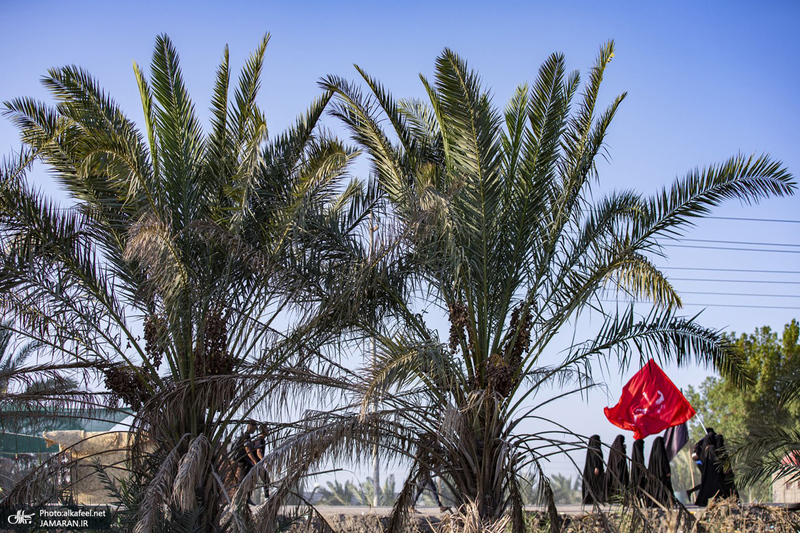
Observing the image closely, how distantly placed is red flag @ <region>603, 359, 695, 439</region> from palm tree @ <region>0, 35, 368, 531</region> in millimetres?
6709

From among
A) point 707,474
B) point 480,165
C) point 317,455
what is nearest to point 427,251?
point 480,165

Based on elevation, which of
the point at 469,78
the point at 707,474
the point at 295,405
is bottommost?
the point at 707,474

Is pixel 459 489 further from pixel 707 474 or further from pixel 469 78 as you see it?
pixel 707 474

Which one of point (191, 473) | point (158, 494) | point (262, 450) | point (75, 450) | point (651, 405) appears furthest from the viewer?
point (651, 405)

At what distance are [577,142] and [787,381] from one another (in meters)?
3.81

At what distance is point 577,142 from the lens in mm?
8875

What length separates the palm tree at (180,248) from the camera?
27.3ft

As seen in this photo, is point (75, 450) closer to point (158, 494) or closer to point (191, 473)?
point (158, 494)

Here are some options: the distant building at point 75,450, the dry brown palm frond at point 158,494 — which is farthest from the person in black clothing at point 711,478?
the distant building at point 75,450

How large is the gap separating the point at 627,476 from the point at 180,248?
7535 millimetres

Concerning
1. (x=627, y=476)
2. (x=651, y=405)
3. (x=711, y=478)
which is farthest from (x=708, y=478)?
(x=627, y=476)

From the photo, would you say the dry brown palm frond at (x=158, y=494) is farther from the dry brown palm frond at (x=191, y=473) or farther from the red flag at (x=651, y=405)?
the red flag at (x=651, y=405)

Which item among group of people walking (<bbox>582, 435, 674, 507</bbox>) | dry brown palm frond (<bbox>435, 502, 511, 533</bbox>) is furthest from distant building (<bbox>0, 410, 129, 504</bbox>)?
group of people walking (<bbox>582, 435, 674, 507</bbox>)

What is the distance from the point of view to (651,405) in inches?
522
